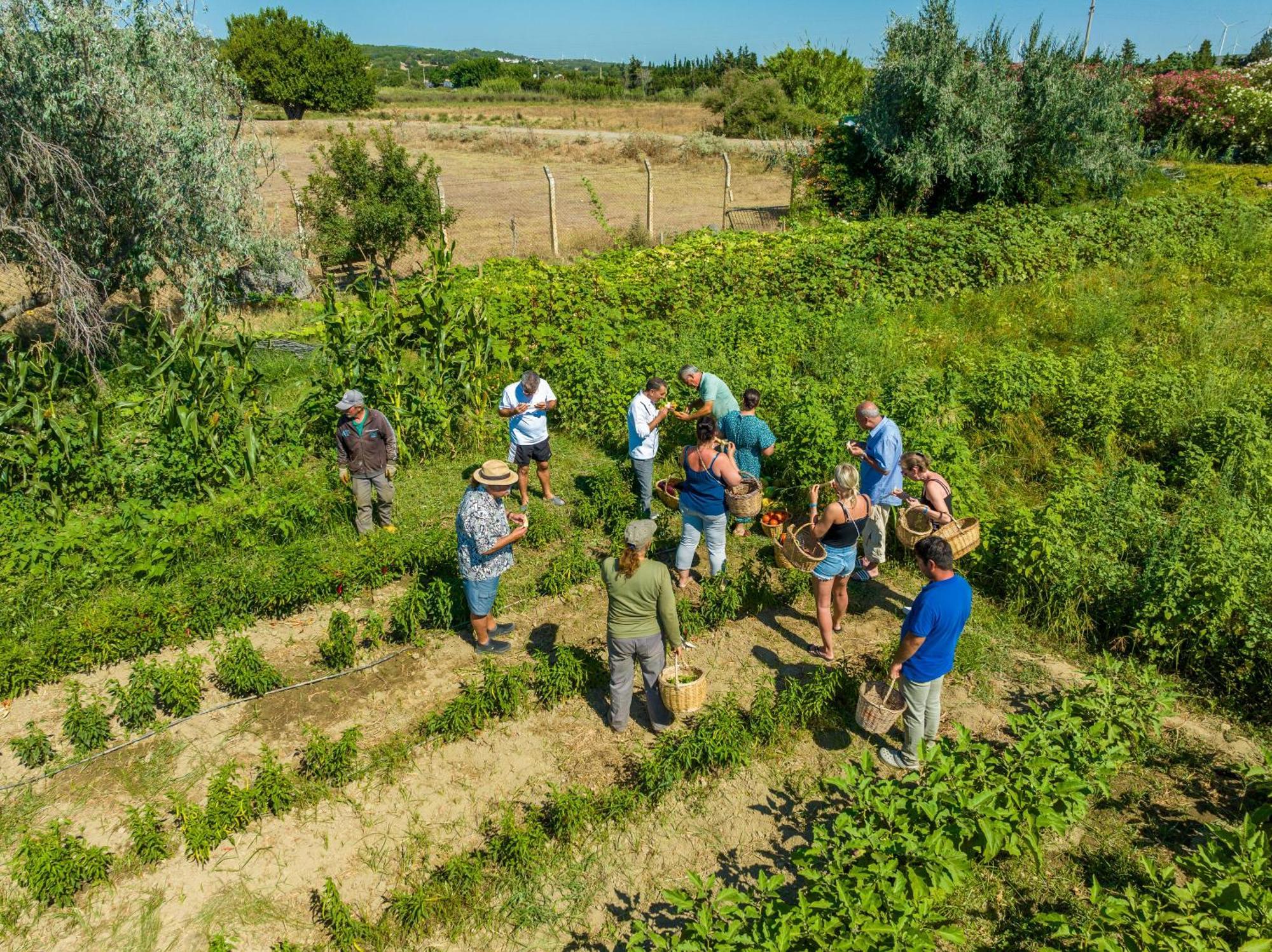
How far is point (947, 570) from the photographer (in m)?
5.31

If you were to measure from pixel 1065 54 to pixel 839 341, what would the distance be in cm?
1135

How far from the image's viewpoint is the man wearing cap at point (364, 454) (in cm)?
815

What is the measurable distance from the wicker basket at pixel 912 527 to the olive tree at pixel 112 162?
940 centimetres

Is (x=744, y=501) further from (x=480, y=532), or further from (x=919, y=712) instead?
(x=919, y=712)

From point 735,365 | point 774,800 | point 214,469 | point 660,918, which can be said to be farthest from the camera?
point 735,365

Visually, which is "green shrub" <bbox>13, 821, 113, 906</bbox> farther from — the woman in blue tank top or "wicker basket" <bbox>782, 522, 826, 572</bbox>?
"wicker basket" <bbox>782, 522, 826, 572</bbox>

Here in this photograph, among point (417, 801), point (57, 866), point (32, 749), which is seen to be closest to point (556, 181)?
point (32, 749)

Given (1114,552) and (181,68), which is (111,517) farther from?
(1114,552)

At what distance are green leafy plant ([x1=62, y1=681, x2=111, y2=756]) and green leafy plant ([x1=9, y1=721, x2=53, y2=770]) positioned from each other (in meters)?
0.15

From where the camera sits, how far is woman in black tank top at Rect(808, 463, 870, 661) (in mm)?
6391

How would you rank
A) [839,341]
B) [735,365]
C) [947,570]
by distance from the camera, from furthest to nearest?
[839,341]
[735,365]
[947,570]

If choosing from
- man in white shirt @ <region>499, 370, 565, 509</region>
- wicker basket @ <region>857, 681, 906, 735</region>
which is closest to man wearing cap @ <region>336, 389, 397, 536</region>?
man in white shirt @ <region>499, 370, 565, 509</region>

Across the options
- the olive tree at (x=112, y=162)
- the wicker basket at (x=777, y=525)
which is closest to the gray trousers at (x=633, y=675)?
the wicker basket at (x=777, y=525)

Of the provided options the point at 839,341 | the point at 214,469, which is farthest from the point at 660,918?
the point at 839,341
